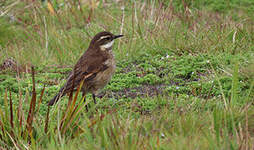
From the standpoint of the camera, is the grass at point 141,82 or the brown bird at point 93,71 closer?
the grass at point 141,82

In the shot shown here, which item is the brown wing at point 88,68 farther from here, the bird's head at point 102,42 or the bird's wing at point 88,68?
the bird's head at point 102,42

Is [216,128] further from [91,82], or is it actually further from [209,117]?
[91,82]

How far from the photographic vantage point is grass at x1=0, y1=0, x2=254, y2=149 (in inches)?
155

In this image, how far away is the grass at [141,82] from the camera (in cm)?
393

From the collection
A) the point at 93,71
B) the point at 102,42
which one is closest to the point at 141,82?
the point at 102,42

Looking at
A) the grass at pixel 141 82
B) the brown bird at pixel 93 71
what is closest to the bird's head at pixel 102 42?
the brown bird at pixel 93 71

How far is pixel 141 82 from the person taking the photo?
21.4ft

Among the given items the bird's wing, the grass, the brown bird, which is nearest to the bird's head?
the brown bird

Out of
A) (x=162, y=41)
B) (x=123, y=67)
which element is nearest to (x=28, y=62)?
(x=123, y=67)

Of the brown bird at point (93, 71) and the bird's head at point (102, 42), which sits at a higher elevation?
the bird's head at point (102, 42)

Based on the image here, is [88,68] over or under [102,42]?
under

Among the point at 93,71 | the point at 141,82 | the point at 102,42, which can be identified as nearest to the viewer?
the point at 93,71

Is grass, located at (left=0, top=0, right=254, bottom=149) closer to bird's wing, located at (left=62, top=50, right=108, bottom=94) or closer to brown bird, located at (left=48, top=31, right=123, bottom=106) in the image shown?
brown bird, located at (left=48, top=31, right=123, bottom=106)

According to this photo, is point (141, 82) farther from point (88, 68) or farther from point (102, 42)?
point (88, 68)
